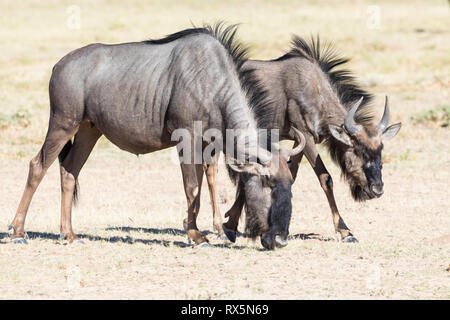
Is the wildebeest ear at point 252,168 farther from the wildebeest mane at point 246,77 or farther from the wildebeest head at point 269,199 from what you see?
the wildebeest mane at point 246,77

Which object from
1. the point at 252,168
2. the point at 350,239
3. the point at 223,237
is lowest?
the point at 223,237

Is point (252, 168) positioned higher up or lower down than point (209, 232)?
higher up

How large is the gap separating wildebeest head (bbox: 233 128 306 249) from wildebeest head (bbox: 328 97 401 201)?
1562 millimetres

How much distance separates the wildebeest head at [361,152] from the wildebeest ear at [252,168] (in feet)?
5.60

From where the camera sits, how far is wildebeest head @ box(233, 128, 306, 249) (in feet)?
26.3

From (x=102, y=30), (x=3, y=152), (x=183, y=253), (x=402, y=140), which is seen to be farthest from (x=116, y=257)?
(x=102, y=30)

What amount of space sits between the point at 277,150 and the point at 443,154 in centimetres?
785

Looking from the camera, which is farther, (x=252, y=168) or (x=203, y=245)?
(x=203, y=245)

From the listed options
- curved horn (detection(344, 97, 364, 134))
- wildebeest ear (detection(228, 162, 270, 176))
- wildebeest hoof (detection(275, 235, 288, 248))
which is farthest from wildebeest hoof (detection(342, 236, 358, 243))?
wildebeest ear (detection(228, 162, 270, 176))

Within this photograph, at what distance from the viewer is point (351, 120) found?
9.43 meters

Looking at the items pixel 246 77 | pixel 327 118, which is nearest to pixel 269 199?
pixel 246 77

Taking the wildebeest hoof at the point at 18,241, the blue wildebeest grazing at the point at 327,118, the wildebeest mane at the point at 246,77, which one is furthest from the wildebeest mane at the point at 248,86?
the wildebeest hoof at the point at 18,241

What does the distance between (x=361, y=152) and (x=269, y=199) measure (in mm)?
1864

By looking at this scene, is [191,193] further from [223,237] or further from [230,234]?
[223,237]
